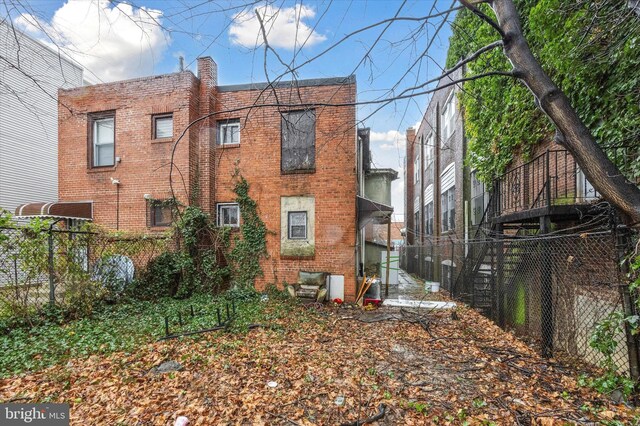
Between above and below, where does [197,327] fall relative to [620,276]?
below

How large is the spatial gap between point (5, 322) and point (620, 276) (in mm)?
9599

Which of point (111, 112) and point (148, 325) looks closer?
point (148, 325)

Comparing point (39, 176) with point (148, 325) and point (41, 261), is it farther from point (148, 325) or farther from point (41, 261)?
point (148, 325)

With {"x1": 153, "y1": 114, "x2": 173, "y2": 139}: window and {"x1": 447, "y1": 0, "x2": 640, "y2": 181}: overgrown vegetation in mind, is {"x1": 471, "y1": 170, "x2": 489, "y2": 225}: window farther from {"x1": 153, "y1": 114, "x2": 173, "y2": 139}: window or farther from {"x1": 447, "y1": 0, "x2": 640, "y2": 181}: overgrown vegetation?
{"x1": 153, "y1": 114, "x2": 173, "y2": 139}: window

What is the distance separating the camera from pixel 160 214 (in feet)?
A: 31.6

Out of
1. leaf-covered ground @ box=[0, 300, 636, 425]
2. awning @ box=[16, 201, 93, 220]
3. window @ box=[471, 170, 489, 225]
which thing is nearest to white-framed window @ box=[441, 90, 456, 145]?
window @ box=[471, 170, 489, 225]

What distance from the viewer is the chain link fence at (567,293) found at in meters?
3.43

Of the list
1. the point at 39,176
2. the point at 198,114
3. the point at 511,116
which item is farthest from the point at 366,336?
the point at 39,176

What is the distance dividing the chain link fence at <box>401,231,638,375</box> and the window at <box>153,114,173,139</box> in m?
9.83

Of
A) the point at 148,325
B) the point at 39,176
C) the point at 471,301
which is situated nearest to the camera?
the point at 148,325

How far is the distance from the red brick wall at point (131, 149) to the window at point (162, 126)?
0.53 ft

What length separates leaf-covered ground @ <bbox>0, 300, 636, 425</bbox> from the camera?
3.12m

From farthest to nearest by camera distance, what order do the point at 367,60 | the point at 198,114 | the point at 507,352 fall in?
the point at 198,114, the point at 507,352, the point at 367,60

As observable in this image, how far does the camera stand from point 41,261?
6191 mm
